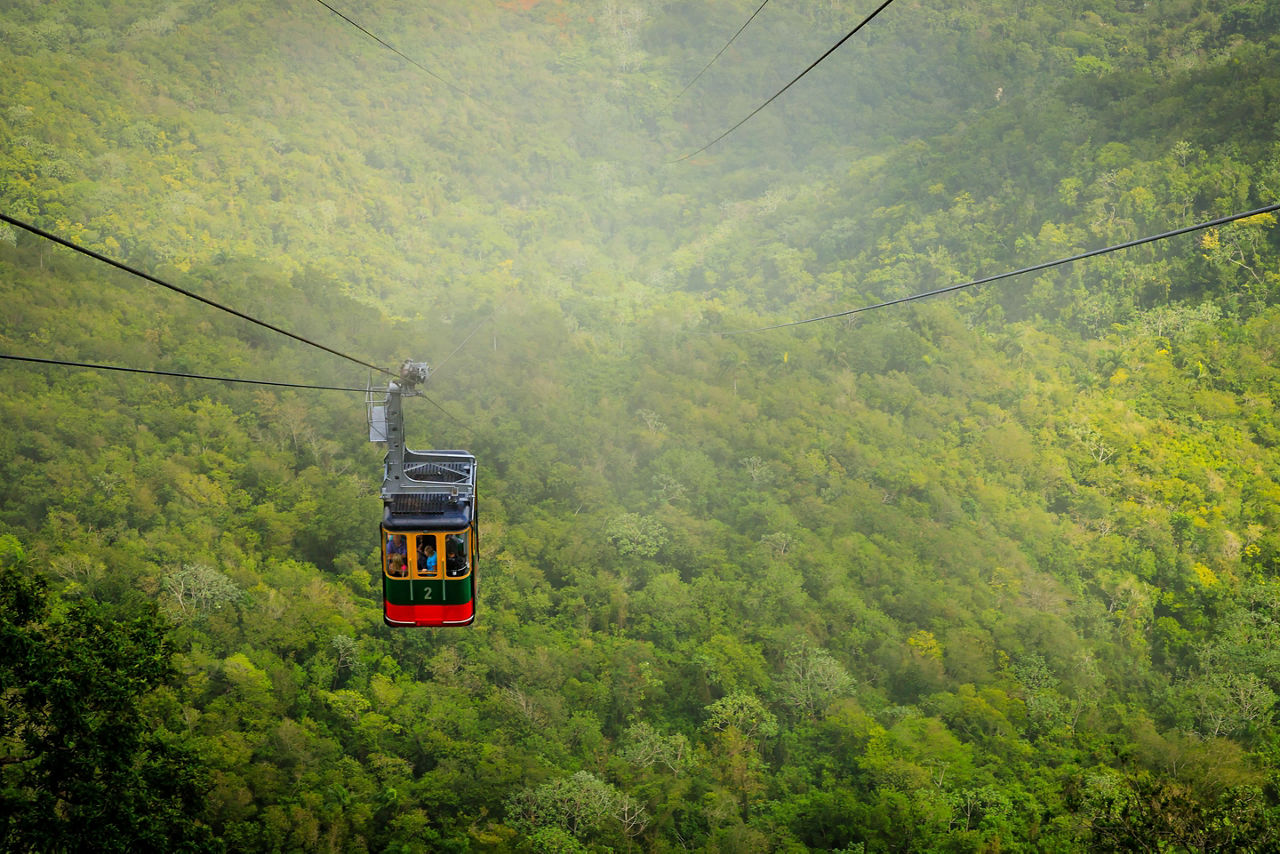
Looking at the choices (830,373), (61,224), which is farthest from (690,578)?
(61,224)

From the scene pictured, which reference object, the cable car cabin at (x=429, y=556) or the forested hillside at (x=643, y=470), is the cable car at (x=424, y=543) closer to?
the cable car cabin at (x=429, y=556)

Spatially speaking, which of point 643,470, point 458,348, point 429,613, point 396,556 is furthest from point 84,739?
point 458,348

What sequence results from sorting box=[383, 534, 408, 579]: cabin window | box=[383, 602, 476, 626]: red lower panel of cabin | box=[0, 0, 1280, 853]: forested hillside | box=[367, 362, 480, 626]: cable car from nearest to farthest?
box=[367, 362, 480, 626]: cable car, box=[383, 534, 408, 579]: cabin window, box=[383, 602, 476, 626]: red lower panel of cabin, box=[0, 0, 1280, 853]: forested hillside

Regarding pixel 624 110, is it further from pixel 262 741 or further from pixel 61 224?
pixel 262 741

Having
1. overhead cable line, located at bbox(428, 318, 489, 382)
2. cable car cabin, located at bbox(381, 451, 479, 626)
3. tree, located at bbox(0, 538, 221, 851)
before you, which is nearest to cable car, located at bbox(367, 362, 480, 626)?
cable car cabin, located at bbox(381, 451, 479, 626)

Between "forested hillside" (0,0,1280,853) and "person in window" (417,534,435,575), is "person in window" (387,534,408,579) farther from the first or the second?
"forested hillside" (0,0,1280,853)

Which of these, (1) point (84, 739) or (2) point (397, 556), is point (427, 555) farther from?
(1) point (84, 739)

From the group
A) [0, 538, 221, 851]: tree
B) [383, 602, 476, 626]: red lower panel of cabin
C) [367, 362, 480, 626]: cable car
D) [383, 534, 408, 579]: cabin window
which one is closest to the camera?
[367, 362, 480, 626]: cable car
